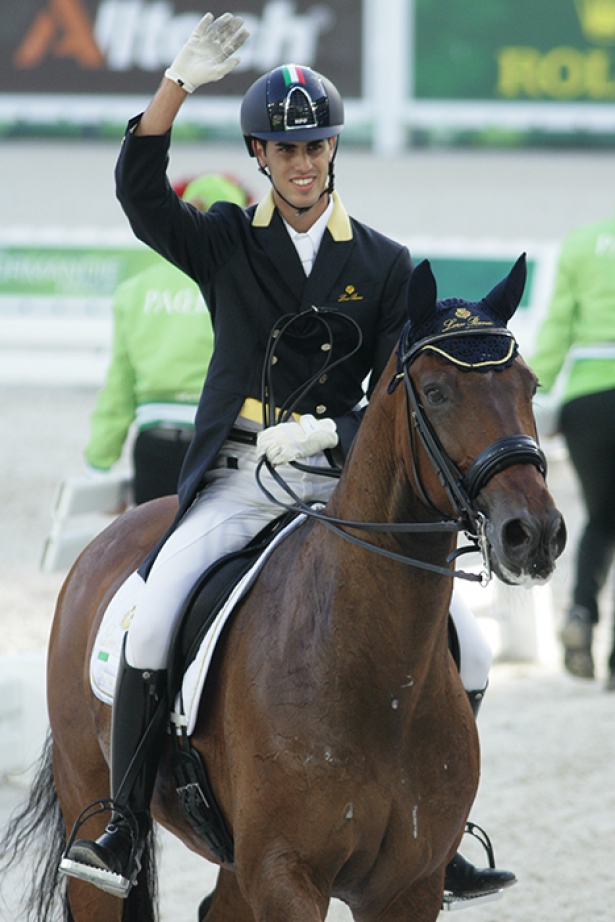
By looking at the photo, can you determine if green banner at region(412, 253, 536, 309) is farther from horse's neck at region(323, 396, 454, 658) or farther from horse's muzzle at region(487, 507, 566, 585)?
horse's muzzle at region(487, 507, 566, 585)

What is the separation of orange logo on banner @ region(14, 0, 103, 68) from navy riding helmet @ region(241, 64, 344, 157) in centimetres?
1975

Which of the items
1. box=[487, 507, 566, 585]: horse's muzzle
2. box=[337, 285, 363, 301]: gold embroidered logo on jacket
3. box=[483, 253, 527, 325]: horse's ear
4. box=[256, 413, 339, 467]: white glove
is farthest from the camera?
box=[337, 285, 363, 301]: gold embroidered logo on jacket

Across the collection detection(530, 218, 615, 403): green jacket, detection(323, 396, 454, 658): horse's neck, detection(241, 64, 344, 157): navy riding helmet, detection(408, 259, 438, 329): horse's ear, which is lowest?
detection(530, 218, 615, 403): green jacket

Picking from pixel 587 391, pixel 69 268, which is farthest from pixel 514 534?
pixel 69 268

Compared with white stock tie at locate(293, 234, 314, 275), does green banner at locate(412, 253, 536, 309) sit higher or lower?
lower

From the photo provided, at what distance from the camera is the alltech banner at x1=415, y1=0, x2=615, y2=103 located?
2131 centimetres

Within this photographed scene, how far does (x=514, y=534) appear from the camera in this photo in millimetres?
2564

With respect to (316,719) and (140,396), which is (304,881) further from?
(140,396)

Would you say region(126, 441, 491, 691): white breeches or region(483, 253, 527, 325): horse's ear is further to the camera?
region(126, 441, 491, 691): white breeches

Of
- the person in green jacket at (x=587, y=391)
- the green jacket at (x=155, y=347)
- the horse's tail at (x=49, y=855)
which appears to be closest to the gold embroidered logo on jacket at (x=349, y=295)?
the horse's tail at (x=49, y=855)

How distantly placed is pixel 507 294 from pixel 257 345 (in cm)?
78

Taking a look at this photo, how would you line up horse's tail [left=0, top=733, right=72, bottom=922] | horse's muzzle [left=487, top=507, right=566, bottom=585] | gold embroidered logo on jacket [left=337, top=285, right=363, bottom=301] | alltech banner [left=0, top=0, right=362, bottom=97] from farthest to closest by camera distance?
alltech banner [left=0, top=0, right=362, bottom=97], horse's tail [left=0, top=733, right=72, bottom=922], gold embroidered logo on jacket [left=337, top=285, right=363, bottom=301], horse's muzzle [left=487, top=507, right=566, bottom=585]

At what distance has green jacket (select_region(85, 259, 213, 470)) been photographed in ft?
19.9

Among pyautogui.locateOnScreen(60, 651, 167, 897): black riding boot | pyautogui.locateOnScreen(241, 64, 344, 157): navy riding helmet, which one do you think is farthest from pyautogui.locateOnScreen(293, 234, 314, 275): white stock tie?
pyautogui.locateOnScreen(60, 651, 167, 897): black riding boot
